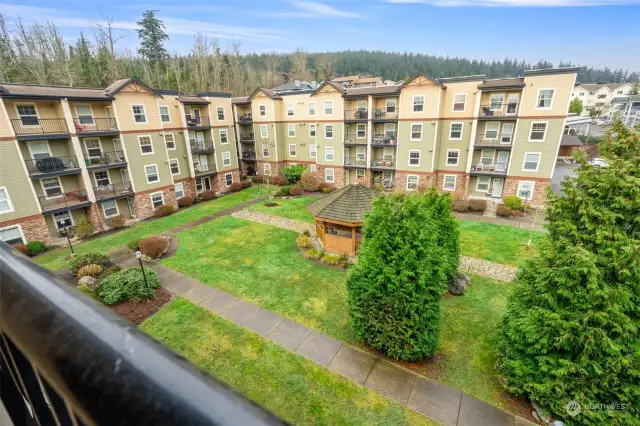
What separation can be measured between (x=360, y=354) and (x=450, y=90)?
2549cm

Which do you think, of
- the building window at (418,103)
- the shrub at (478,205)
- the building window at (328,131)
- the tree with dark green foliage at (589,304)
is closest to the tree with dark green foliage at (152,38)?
the building window at (328,131)

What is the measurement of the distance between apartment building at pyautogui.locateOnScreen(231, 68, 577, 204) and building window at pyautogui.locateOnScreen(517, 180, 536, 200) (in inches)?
2.8

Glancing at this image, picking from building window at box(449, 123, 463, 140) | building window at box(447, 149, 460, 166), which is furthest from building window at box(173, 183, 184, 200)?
building window at box(449, 123, 463, 140)

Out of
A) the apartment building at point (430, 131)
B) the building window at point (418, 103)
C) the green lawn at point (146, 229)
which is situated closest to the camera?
the green lawn at point (146, 229)

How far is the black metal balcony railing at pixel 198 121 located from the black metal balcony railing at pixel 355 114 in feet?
47.7

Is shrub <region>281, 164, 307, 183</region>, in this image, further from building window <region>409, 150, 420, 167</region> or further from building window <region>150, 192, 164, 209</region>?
building window <region>150, 192, 164, 209</region>

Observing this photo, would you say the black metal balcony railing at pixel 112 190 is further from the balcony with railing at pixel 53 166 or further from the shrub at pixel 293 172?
the shrub at pixel 293 172

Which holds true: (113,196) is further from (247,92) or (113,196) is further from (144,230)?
(247,92)

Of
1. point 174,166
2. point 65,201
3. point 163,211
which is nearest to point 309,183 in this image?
point 174,166

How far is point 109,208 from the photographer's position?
80.4 feet

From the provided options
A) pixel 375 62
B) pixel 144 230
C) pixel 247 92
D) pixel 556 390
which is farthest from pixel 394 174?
pixel 375 62

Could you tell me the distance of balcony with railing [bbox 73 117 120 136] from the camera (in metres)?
21.9

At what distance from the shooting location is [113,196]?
23.9 meters

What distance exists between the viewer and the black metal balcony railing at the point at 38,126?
19.3 meters
